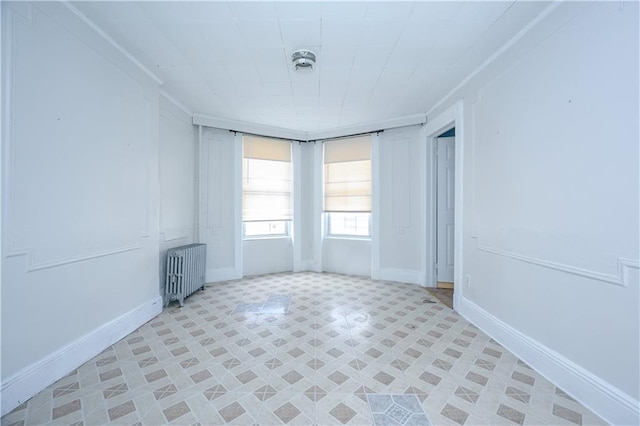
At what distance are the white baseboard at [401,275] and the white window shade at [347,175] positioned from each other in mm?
1185

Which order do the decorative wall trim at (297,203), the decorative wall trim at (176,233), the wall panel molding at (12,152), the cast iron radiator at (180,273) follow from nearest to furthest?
the wall panel molding at (12,152) < the cast iron radiator at (180,273) < the decorative wall trim at (176,233) < the decorative wall trim at (297,203)

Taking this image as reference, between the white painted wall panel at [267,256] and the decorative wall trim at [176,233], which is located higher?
the decorative wall trim at [176,233]

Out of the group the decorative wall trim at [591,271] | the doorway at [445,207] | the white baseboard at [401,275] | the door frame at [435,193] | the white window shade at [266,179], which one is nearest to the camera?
the decorative wall trim at [591,271]

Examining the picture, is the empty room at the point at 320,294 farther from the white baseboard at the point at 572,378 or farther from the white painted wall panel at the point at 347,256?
the white painted wall panel at the point at 347,256

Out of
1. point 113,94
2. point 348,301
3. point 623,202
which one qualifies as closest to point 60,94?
point 113,94

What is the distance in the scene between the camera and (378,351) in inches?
99.6

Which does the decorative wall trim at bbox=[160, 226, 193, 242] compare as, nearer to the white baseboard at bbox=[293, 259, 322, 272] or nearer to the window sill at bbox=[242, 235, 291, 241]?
the window sill at bbox=[242, 235, 291, 241]

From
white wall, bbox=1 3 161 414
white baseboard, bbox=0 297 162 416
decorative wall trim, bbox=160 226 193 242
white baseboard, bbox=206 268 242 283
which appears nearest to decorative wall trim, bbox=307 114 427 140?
decorative wall trim, bbox=160 226 193 242

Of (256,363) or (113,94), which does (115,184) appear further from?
(256,363)

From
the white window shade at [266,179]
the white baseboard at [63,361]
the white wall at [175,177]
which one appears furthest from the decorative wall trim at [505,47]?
the white baseboard at [63,361]

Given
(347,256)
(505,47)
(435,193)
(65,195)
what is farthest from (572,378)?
(65,195)

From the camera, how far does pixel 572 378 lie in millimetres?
1922

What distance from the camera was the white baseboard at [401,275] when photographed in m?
4.73

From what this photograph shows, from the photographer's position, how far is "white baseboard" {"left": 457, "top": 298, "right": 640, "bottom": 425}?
Result: 162 centimetres
